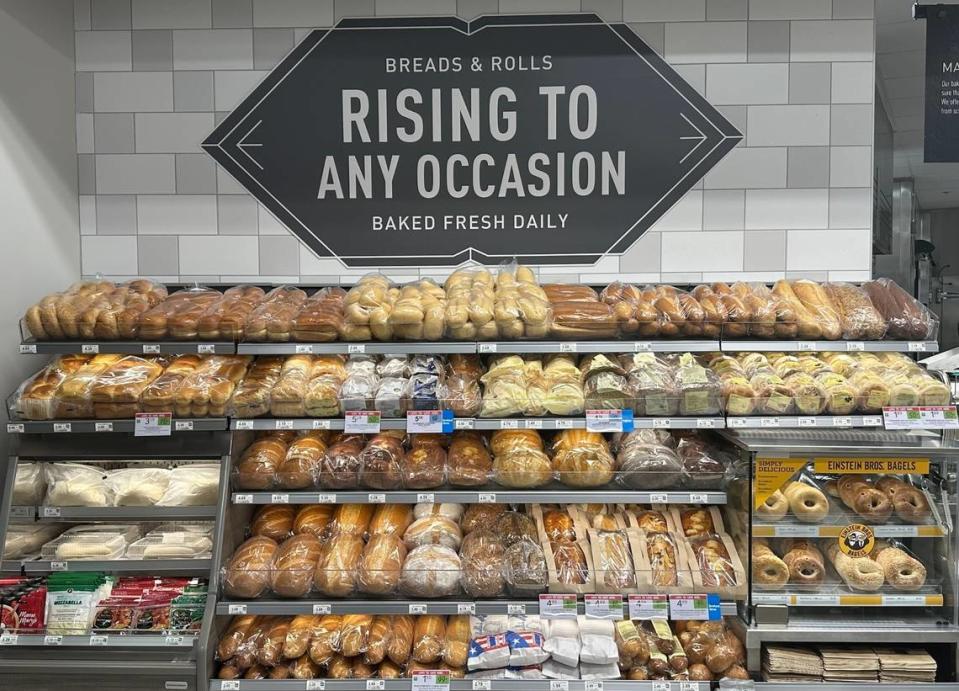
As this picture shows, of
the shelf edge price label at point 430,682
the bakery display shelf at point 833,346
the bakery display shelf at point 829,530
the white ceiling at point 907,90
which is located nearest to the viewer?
the shelf edge price label at point 430,682

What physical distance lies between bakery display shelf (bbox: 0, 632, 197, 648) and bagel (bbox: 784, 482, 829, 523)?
7.99ft

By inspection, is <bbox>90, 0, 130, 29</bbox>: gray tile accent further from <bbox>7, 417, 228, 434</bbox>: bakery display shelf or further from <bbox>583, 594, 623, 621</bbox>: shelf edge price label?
<bbox>583, 594, 623, 621</bbox>: shelf edge price label

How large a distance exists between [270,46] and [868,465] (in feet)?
11.7

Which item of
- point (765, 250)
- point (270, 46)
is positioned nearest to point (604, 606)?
point (765, 250)

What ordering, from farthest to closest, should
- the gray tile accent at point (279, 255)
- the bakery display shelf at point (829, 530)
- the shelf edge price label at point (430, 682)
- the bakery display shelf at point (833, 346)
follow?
the gray tile accent at point (279, 255), the bakery display shelf at point (833, 346), the bakery display shelf at point (829, 530), the shelf edge price label at point (430, 682)

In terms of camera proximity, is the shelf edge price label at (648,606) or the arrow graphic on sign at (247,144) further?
the arrow graphic on sign at (247,144)

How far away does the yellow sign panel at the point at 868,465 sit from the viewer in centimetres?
271

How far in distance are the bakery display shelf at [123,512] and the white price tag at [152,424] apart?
0.32 m

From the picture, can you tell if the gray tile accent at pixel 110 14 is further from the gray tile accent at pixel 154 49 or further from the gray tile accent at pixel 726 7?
the gray tile accent at pixel 726 7

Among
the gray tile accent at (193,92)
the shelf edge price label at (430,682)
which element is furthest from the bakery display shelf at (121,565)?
the gray tile accent at (193,92)

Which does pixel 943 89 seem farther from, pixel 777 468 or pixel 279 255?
pixel 279 255

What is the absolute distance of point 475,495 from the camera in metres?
2.76

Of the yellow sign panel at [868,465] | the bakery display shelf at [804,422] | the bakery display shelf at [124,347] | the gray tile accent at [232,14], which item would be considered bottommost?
the yellow sign panel at [868,465]

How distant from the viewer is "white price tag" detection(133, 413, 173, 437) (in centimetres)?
276
